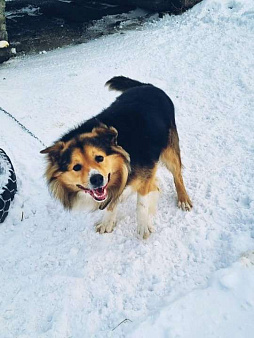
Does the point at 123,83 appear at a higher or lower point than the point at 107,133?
lower

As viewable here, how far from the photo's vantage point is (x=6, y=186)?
3.50m

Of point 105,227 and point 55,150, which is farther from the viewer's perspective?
point 105,227

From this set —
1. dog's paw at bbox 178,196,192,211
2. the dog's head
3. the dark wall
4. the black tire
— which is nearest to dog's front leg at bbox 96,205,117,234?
the dog's head

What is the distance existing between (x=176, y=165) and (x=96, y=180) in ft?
4.04

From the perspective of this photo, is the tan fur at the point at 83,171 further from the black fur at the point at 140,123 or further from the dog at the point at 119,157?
the black fur at the point at 140,123

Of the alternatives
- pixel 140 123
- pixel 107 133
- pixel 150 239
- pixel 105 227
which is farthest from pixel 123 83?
pixel 150 239

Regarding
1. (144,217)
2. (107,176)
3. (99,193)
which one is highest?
(107,176)

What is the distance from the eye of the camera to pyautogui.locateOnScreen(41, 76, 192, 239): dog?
8.32 feet

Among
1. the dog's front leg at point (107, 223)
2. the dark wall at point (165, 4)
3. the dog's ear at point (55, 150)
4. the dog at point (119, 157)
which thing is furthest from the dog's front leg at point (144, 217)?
the dark wall at point (165, 4)

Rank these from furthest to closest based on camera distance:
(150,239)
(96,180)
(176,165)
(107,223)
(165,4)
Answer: (165,4) → (176,165) → (107,223) → (150,239) → (96,180)

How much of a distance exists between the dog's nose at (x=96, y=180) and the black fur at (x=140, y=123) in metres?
0.41

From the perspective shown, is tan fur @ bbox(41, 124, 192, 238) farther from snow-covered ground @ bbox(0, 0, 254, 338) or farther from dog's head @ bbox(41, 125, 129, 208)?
snow-covered ground @ bbox(0, 0, 254, 338)

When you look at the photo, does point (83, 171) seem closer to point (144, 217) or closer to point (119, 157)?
point (119, 157)

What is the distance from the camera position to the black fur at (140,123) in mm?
2832
